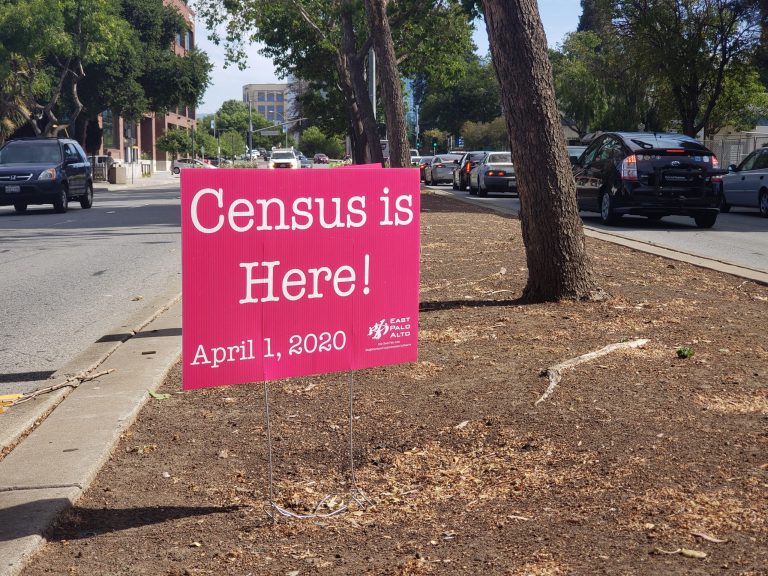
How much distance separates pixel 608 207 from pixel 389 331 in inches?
593

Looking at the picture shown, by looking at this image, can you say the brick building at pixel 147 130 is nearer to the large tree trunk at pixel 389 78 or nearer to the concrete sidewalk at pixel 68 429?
the large tree trunk at pixel 389 78

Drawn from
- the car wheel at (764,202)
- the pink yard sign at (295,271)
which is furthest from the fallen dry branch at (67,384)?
the car wheel at (764,202)

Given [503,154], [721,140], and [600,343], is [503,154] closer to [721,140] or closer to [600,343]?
[721,140]

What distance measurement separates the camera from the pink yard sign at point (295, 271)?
3809mm

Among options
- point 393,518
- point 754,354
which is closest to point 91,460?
point 393,518

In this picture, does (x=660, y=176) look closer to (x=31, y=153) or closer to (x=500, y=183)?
(x=500, y=183)

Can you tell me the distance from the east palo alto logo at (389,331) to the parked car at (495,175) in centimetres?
2694

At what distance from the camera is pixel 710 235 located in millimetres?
17250

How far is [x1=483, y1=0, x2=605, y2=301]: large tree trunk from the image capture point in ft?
26.6

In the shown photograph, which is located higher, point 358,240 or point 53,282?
point 358,240

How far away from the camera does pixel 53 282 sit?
12031mm

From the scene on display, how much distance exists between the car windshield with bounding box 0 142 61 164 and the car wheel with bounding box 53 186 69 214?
0.78 metres

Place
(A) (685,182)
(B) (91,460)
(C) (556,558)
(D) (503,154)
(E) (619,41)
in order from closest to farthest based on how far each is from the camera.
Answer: (C) (556,558), (B) (91,460), (A) (685,182), (D) (503,154), (E) (619,41)

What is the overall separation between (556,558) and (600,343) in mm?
3380
